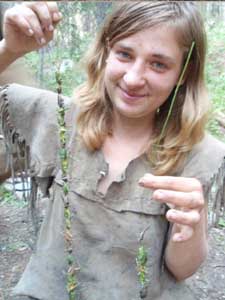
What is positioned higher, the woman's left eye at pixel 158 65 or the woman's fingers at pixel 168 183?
the woman's left eye at pixel 158 65

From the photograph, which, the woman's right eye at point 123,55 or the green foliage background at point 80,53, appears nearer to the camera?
the woman's right eye at point 123,55

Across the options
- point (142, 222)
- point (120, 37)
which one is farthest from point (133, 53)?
point (142, 222)

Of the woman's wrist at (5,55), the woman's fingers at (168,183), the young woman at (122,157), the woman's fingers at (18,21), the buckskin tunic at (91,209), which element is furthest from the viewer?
the buckskin tunic at (91,209)

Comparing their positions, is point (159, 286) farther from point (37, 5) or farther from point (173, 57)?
point (37, 5)

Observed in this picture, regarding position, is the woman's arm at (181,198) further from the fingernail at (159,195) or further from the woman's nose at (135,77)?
the woman's nose at (135,77)

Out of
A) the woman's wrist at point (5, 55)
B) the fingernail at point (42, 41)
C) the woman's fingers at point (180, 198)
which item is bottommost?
the woman's fingers at point (180, 198)

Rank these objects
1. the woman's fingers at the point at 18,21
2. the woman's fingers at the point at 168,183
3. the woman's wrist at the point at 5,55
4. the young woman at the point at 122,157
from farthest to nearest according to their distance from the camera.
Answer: the young woman at the point at 122,157 → the woman's wrist at the point at 5,55 → the woman's fingers at the point at 18,21 → the woman's fingers at the point at 168,183

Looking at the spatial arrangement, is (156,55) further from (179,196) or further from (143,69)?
(179,196)

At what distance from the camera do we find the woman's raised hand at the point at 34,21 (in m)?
0.82

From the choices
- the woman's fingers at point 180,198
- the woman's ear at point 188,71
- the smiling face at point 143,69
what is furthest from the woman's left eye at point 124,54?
the woman's fingers at point 180,198

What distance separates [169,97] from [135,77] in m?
0.21

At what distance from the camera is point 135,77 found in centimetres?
104

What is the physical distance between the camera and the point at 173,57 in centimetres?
109

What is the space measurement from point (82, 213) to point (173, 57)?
421 mm
